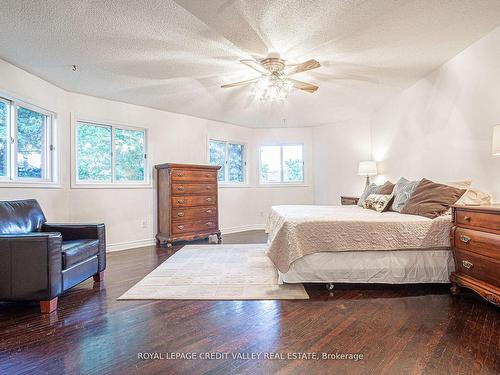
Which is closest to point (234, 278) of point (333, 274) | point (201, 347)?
point (333, 274)

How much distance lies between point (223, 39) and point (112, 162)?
2.87 metres

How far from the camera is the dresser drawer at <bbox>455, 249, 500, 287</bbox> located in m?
1.97

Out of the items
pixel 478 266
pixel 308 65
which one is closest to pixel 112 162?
pixel 308 65

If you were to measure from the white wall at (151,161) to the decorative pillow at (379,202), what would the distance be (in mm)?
2682

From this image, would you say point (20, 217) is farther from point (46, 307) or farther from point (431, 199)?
point (431, 199)

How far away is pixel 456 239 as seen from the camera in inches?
92.4

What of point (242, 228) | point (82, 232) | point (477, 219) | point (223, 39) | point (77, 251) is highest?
point (223, 39)

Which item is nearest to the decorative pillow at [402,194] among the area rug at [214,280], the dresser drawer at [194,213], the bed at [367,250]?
the bed at [367,250]

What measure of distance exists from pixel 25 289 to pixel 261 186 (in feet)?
15.5

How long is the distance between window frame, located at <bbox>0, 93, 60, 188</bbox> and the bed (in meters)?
3.08

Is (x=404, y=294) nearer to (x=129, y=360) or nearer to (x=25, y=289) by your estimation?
(x=129, y=360)

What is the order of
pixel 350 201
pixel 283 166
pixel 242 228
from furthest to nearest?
pixel 283 166 < pixel 242 228 < pixel 350 201

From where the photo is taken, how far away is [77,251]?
Answer: 2.47 meters

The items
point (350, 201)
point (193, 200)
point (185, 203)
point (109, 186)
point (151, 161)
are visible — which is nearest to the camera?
point (109, 186)
